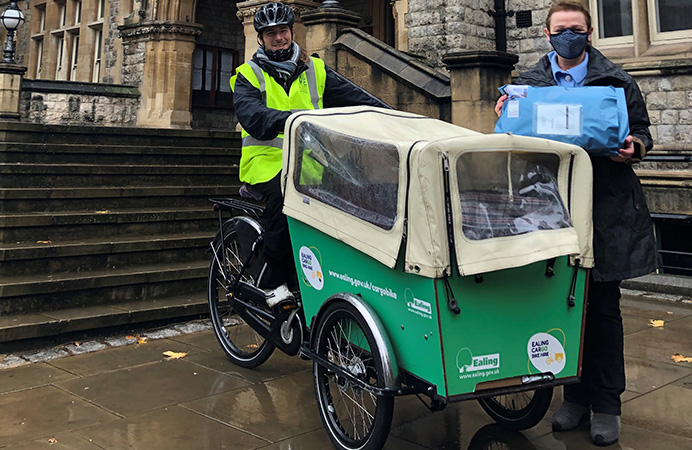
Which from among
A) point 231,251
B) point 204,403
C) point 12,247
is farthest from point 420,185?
point 12,247

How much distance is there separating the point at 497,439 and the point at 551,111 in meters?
1.53

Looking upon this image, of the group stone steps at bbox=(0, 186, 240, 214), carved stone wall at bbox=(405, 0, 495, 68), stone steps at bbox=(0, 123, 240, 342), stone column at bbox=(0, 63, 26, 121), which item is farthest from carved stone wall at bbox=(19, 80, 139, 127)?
stone steps at bbox=(0, 186, 240, 214)

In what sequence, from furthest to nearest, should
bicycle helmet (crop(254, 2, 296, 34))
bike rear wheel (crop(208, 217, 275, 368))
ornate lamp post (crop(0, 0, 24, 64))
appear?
1. ornate lamp post (crop(0, 0, 24, 64))
2. bike rear wheel (crop(208, 217, 275, 368))
3. bicycle helmet (crop(254, 2, 296, 34))

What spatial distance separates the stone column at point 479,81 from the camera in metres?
7.96

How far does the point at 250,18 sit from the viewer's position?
14055mm

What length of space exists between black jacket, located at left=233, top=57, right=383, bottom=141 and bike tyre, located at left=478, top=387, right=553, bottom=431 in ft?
5.61

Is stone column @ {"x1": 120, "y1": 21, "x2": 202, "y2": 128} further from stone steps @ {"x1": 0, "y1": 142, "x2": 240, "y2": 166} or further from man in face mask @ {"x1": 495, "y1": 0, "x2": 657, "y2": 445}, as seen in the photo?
man in face mask @ {"x1": 495, "y1": 0, "x2": 657, "y2": 445}

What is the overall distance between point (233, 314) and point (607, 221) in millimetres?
2812

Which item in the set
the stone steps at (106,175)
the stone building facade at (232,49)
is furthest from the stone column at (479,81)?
the stone steps at (106,175)

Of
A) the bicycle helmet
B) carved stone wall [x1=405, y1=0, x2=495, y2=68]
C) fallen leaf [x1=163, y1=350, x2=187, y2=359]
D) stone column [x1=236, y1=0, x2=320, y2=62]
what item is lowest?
fallen leaf [x1=163, y1=350, x2=187, y2=359]

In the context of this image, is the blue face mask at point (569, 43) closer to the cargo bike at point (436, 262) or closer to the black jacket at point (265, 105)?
the cargo bike at point (436, 262)

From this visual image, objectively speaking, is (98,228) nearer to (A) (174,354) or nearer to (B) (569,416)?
(A) (174,354)

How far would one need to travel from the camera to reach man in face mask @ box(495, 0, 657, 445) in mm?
3156

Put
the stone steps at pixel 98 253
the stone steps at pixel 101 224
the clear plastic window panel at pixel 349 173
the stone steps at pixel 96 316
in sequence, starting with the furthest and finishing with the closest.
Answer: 1. the stone steps at pixel 101 224
2. the stone steps at pixel 98 253
3. the stone steps at pixel 96 316
4. the clear plastic window panel at pixel 349 173
